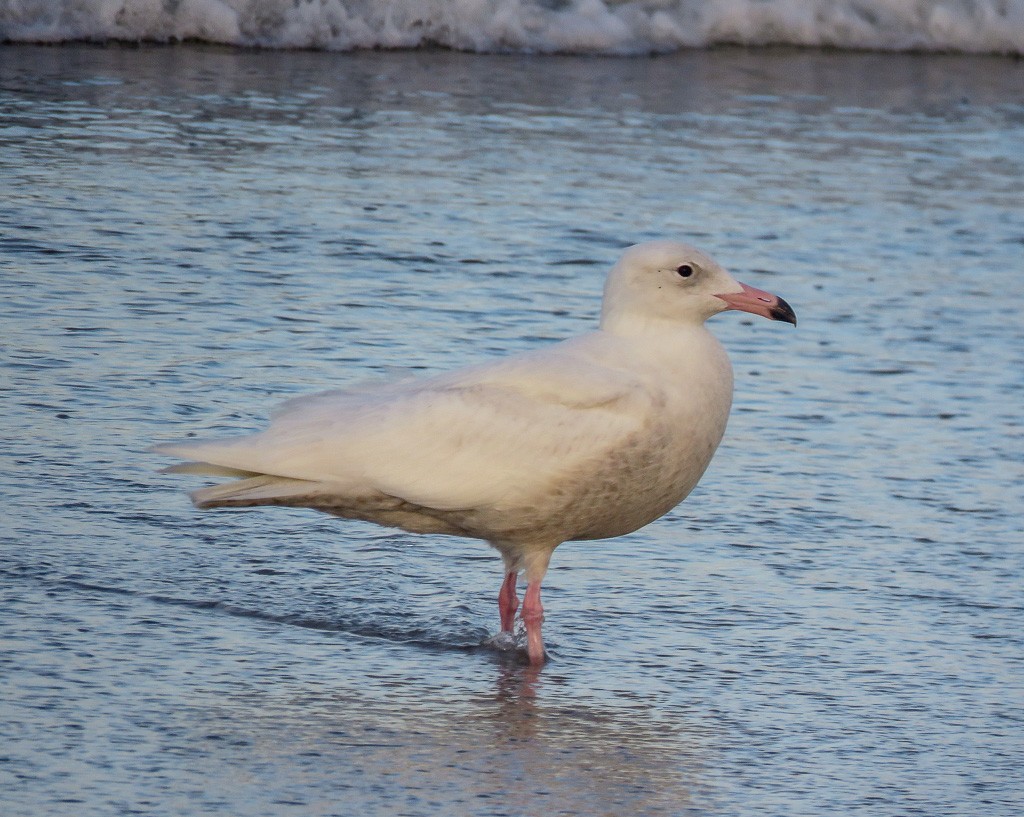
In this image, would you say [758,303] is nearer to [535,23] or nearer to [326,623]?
[326,623]

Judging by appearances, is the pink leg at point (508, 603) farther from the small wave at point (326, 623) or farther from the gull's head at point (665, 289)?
the gull's head at point (665, 289)

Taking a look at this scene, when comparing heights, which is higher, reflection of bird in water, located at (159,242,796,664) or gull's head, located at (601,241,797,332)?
gull's head, located at (601,241,797,332)

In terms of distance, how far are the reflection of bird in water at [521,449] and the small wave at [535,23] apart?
35.0 feet

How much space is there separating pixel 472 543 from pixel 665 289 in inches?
47.2

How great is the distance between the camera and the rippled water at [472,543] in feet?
15.2

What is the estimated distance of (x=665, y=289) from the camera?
561cm

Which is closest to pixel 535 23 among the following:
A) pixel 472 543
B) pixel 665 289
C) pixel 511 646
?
pixel 472 543

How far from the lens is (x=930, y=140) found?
13602mm

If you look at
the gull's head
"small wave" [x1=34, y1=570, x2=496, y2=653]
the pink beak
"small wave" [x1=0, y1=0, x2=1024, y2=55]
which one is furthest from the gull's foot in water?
"small wave" [x1=0, y1=0, x2=1024, y2=55]

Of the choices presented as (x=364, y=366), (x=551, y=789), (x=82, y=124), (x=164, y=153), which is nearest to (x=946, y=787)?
(x=551, y=789)

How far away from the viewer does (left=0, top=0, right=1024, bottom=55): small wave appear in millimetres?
15664

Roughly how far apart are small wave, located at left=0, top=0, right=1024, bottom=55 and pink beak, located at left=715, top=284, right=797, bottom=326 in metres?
10.7

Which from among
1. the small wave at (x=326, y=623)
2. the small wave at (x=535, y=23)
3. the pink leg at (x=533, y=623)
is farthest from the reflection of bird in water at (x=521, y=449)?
the small wave at (x=535, y=23)

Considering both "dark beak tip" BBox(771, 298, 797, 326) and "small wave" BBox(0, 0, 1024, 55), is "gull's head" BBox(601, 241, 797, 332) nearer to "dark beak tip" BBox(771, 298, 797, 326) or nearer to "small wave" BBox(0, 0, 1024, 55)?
"dark beak tip" BBox(771, 298, 797, 326)
